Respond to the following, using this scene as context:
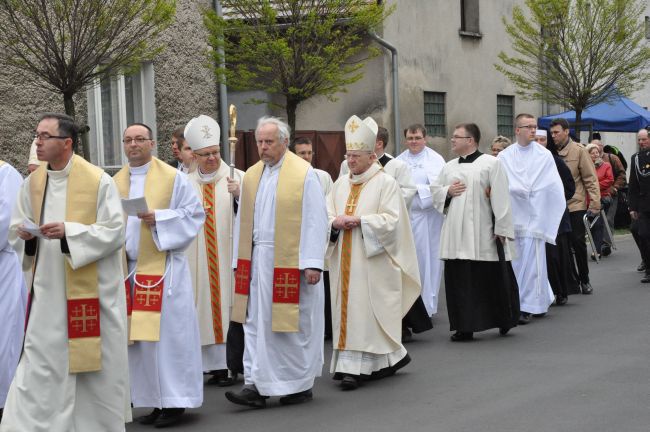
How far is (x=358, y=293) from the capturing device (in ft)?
30.0

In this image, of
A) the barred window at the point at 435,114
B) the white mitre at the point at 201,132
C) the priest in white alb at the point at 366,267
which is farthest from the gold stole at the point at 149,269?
the barred window at the point at 435,114

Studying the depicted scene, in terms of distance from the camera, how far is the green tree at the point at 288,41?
1762 cm

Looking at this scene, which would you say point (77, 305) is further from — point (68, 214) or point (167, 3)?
point (167, 3)

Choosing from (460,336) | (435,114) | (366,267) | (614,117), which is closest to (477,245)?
(460,336)

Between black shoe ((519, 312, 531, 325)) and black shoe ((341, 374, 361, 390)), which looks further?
black shoe ((519, 312, 531, 325))

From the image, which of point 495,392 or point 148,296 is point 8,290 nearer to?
point 148,296

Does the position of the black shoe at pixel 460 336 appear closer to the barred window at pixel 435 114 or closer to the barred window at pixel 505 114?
the barred window at pixel 435 114

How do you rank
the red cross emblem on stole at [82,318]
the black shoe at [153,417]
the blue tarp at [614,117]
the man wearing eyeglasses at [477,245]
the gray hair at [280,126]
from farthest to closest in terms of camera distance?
the blue tarp at [614,117]
the man wearing eyeglasses at [477,245]
the gray hair at [280,126]
the black shoe at [153,417]
the red cross emblem on stole at [82,318]

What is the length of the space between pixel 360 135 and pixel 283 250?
133cm

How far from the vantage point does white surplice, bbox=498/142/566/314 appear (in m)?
12.3

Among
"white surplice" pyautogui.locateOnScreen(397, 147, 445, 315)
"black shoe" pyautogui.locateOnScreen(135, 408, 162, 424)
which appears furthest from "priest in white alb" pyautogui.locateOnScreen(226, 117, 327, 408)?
"white surplice" pyautogui.locateOnScreen(397, 147, 445, 315)

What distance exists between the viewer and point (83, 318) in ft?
22.0

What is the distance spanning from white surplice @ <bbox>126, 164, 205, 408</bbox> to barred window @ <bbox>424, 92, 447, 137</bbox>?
18.9 meters

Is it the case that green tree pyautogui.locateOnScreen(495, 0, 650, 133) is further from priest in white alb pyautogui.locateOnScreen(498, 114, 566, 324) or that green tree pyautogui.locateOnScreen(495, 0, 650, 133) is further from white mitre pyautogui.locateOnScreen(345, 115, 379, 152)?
white mitre pyautogui.locateOnScreen(345, 115, 379, 152)
